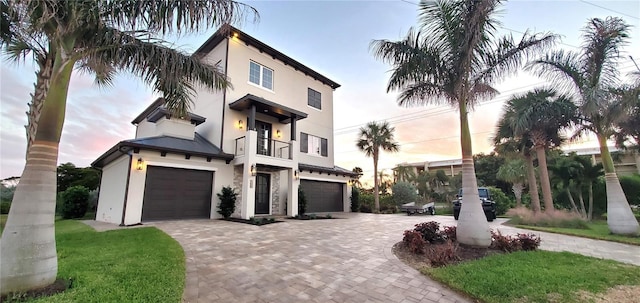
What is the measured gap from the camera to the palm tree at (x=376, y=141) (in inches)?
795

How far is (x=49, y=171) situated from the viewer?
11.0 feet

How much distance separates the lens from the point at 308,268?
15.4 feet

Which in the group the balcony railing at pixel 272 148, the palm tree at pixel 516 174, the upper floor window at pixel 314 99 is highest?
the upper floor window at pixel 314 99

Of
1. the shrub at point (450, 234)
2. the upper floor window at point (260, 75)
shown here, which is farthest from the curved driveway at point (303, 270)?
the upper floor window at point (260, 75)

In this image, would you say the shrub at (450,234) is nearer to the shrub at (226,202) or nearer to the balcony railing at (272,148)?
the balcony railing at (272,148)

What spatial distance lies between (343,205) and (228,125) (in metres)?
9.95

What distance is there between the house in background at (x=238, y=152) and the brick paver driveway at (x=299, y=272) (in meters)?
4.51

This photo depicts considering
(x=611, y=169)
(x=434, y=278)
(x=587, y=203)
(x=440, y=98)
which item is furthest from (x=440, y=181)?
(x=434, y=278)

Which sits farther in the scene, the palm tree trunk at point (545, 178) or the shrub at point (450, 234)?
the palm tree trunk at point (545, 178)

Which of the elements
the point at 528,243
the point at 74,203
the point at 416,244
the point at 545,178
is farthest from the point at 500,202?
the point at 74,203

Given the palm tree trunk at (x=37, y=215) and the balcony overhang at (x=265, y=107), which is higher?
the balcony overhang at (x=265, y=107)

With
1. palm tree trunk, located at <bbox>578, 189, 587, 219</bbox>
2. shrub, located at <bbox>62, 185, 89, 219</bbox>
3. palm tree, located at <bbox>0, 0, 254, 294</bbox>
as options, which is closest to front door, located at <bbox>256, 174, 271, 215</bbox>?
palm tree, located at <bbox>0, 0, 254, 294</bbox>

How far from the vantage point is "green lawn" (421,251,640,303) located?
351cm

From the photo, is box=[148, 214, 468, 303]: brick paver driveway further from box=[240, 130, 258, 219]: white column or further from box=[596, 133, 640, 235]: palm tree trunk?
box=[596, 133, 640, 235]: palm tree trunk
